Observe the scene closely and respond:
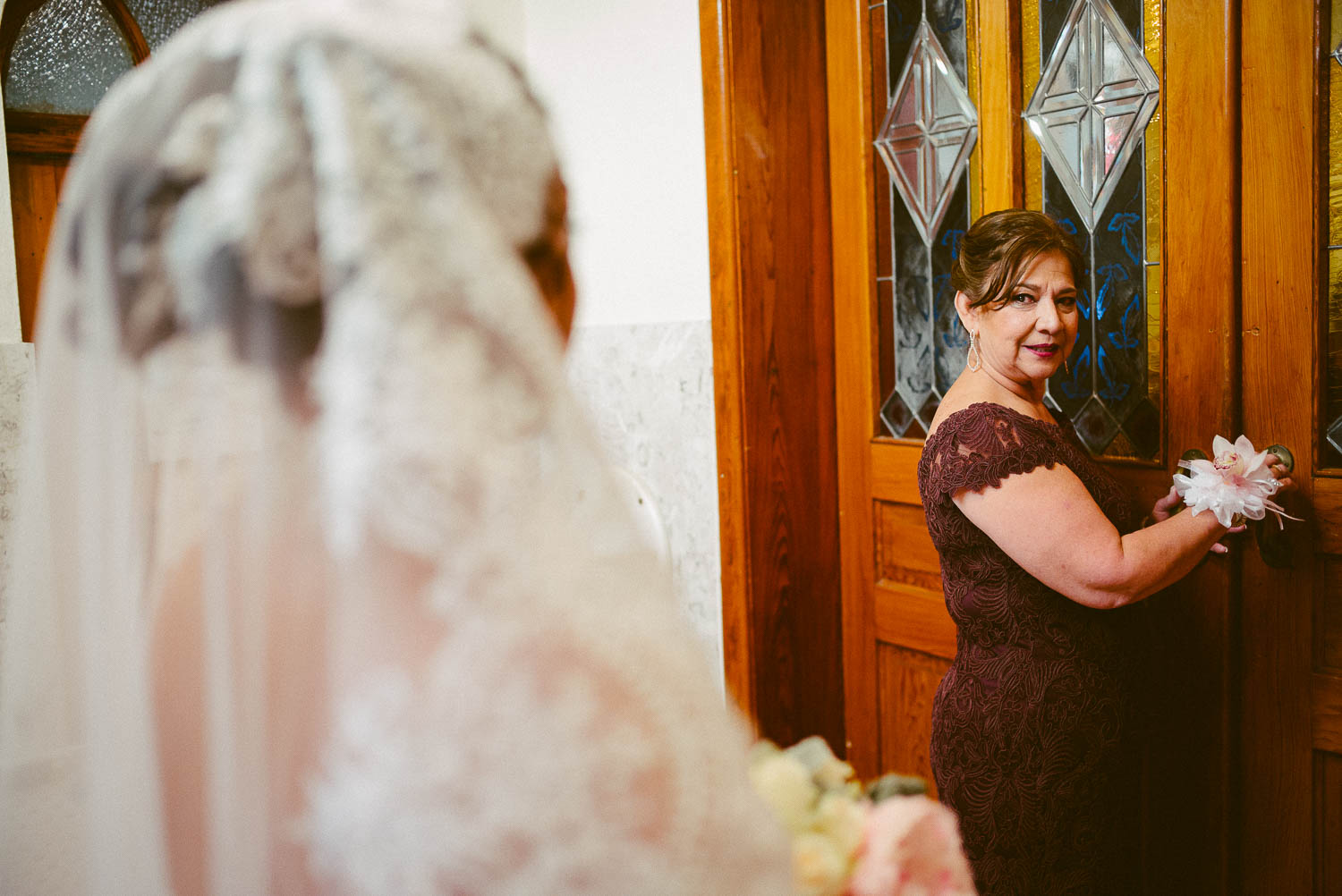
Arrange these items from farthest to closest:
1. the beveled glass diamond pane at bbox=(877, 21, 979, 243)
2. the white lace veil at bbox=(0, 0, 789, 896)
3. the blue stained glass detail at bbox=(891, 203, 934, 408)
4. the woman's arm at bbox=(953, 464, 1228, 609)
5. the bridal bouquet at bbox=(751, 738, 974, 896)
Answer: the blue stained glass detail at bbox=(891, 203, 934, 408) < the beveled glass diamond pane at bbox=(877, 21, 979, 243) < the woman's arm at bbox=(953, 464, 1228, 609) < the bridal bouquet at bbox=(751, 738, 974, 896) < the white lace veil at bbox=(0, 0, 789, 896)

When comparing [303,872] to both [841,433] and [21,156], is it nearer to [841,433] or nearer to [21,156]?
A: [841,433]

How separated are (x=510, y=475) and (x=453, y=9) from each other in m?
0.43

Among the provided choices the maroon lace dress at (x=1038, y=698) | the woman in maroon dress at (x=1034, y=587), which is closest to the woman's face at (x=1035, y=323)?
the woman in maroon dress at (x=1034, y=587)

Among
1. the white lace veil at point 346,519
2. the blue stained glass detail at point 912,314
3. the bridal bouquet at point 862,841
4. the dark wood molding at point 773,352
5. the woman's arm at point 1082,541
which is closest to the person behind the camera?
the white lace veil at point 346,519

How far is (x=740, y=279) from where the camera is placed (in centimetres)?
254

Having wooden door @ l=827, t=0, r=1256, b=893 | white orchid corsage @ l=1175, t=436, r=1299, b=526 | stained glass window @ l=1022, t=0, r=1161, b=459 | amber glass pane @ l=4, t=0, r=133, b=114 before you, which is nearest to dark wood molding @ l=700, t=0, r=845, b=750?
wooden door @ l=827, t=0, r=1256, b=893

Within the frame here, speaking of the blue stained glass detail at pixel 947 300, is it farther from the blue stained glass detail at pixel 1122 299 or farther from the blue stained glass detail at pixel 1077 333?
the blue stained glass detail at pixel 1122 299

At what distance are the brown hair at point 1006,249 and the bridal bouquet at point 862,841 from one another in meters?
1.13

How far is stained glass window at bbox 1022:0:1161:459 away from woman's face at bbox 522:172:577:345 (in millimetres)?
1468

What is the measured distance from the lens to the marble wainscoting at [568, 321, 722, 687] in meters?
2.73

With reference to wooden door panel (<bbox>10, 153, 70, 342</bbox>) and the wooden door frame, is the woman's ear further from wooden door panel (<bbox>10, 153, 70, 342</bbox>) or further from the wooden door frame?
wooden door panel (<bbox>10, 153, 70, 342</bbox>)

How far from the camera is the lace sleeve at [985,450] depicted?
1640mm

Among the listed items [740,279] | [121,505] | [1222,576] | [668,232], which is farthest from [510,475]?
[668,232]

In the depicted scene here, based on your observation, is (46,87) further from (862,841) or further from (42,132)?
(862,841)
